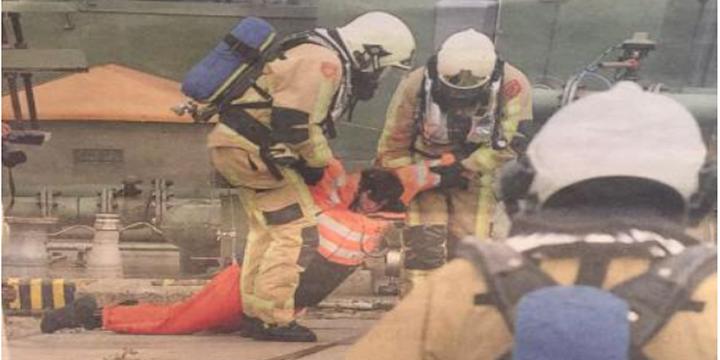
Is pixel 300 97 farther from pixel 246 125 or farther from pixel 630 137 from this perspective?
pixel 630 137

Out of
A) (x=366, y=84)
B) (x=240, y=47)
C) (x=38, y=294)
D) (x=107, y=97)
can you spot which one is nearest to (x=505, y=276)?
(x=366, y=84)

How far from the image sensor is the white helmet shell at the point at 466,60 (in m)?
3.54

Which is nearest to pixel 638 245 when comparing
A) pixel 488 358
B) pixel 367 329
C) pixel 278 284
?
pixel 488 358

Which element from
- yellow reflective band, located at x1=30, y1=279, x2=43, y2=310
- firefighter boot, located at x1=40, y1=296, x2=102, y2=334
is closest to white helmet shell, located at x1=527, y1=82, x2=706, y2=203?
firefighter boot, located at x1=40, y1=296, x2=102, y2=334

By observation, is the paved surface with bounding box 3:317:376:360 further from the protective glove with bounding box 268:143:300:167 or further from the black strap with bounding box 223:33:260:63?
the black strap with bounding box 223:33:260:63

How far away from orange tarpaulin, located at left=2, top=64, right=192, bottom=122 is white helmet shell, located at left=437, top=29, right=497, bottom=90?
0.78 meters

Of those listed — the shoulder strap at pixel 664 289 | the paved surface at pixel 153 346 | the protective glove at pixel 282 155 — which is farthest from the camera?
the paved surface at pixel 153 346

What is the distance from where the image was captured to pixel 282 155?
12.0ft

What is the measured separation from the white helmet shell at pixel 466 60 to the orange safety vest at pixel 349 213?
24cm

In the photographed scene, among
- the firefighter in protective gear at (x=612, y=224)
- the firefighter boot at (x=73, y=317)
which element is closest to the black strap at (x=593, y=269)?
the firefighter in protective gear at (x=612, y=224)

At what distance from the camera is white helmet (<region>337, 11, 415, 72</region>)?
3549mm

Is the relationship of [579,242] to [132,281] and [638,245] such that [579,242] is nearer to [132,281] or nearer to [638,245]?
[638,245]

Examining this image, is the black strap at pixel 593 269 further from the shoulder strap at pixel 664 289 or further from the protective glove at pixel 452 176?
the protective glove at pixel 452 176

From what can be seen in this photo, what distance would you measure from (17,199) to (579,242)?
5.58ft
